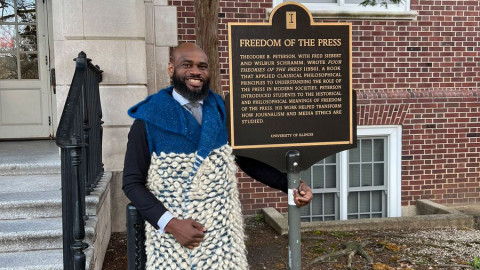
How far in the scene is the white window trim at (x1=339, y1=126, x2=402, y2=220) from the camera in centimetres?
624

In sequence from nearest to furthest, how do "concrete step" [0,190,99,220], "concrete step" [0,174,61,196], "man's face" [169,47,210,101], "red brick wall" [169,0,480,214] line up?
"man's face" [169,47,210,101]
"concrete step" [0,190,99,220]
"concrete step" [0,174,61,196]
"red brick wall" [169,0,480,214]

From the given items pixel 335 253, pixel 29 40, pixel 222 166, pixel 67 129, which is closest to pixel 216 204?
pixel 222 166

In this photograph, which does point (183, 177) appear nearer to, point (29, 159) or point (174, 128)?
point (174, 128)

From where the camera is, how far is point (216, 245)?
207 centimetres

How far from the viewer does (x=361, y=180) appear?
254 inches

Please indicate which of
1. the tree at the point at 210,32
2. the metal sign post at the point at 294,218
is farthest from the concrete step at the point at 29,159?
the metal sign post at the point at 294,218

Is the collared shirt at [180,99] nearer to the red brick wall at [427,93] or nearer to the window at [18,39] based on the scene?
the red brick wall at [427,93]

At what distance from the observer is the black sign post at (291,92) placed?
2.77 m

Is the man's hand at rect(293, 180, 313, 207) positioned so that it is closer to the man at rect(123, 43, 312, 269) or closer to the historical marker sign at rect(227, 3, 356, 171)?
the historical marker sign at rect(227, 3, 356, 171)

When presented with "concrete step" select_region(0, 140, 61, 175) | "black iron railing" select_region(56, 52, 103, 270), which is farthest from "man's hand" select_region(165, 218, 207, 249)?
"concrete step" select_region(0, 140, 61, 175)

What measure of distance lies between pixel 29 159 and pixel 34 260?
180cm

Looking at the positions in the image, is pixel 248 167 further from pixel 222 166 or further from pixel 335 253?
pixel 335 253

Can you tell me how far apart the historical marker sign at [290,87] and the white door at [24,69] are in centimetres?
452

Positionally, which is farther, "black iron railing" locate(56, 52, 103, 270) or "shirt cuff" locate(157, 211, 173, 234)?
"black iron railing" locate(56, 52, 103, 270)
